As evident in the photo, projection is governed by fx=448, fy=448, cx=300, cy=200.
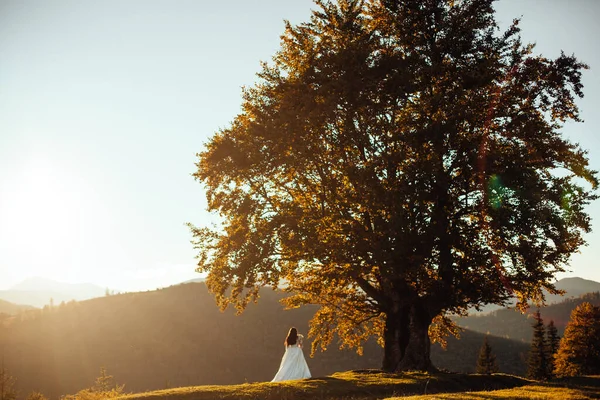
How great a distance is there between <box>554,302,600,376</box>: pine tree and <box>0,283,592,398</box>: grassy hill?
1993 inches

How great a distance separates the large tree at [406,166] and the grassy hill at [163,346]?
86372 mm

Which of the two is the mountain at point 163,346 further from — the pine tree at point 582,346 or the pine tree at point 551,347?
the pine tree at point 582,346

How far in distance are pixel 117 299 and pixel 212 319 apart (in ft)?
97.1

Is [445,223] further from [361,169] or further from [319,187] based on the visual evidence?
[319,187]

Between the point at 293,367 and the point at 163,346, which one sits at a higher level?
the point at 293,367

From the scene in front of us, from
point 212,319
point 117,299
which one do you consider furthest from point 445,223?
point 117,299

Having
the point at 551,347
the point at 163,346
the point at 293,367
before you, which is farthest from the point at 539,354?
the point at 163,346

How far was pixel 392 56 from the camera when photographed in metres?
23.3

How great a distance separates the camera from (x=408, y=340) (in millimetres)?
26750

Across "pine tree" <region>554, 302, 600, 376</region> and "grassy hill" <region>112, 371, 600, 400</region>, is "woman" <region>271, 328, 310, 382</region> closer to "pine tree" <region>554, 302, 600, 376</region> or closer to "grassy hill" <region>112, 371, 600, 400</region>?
"grassy hill" <region>112, 371, 600, 400</region>

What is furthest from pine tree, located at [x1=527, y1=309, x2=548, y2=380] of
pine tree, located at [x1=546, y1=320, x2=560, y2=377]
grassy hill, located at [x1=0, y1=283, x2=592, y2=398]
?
grassy hill, located at [x1=0, y1=283, x2=592, y2=398]

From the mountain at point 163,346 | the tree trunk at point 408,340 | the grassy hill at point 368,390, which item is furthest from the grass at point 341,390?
the mountain at point 163,346

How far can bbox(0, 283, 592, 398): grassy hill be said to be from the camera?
100 m

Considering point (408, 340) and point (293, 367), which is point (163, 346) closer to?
point (408, 340)
